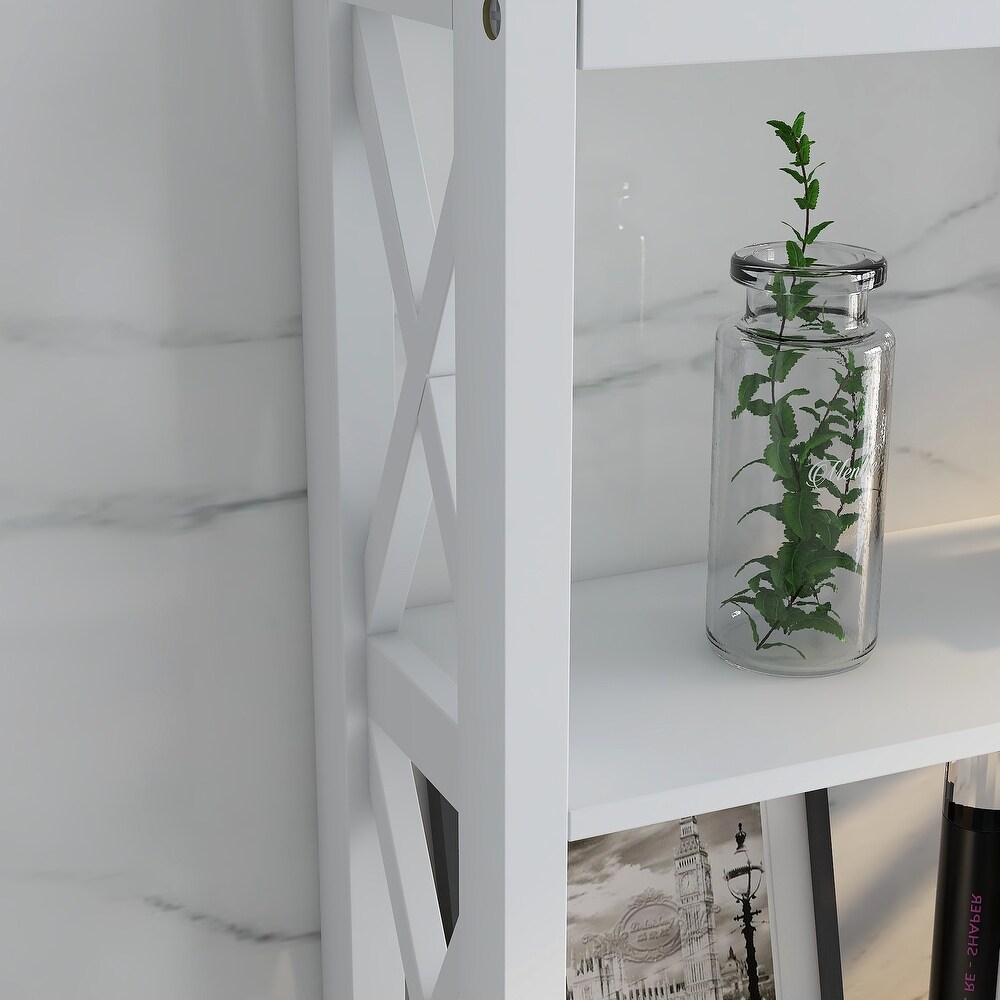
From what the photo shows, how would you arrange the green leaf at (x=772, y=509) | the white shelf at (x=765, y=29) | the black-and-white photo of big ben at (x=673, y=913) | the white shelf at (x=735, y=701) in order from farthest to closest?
1. the black-and-white photo of big ben at (x=673, y=913)
2. the green leaf at (x=772, y=509)
3. the white shelf at (x=735, y=701)
4. the white shelf at (x=765, y=29)

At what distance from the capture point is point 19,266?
580mm

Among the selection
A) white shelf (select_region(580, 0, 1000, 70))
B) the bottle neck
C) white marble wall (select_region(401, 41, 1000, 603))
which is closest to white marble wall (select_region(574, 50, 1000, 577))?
white marble wall (select_region(401, 41, 1000, 603))

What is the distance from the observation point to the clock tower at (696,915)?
746 millimetres

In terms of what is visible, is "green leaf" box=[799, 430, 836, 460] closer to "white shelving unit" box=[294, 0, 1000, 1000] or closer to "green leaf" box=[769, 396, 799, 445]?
"green leaf" box=[769, 396, 799, 445]

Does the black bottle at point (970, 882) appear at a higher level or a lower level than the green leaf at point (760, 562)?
lower

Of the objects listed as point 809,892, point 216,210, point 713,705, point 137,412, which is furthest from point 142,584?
point 809,892

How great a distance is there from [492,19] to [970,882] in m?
0.60

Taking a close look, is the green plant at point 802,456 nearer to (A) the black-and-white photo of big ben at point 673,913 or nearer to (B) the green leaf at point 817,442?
(B) the green leaf at point 817,442

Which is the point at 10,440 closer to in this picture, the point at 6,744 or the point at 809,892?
the point at 6,744

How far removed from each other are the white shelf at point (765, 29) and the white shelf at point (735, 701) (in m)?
0.28

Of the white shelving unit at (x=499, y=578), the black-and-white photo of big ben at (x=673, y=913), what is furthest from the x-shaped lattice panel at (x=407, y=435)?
the black-and-white photo of big ben at (x=673, y=913)

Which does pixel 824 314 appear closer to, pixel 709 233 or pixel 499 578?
pixel 709 233

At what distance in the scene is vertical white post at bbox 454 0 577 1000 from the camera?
396 mm

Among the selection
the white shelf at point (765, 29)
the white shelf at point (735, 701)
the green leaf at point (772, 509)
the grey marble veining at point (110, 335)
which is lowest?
the white shelf at point (735, 701)
